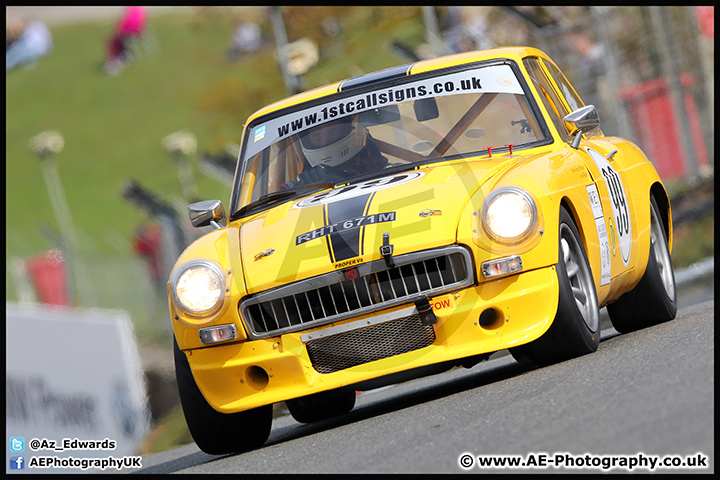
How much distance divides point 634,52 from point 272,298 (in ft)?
37.7

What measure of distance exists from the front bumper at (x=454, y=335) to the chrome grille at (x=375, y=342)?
2 centimetres

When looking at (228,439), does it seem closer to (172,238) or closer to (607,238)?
(607,238)

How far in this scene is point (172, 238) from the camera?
42.9ft

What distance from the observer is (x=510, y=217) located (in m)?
4.90

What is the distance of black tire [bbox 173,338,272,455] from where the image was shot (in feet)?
17.6

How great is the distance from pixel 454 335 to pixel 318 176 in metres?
1.53

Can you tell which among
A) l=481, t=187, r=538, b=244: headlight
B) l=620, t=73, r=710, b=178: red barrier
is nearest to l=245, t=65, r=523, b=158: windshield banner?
l=481, t=187, r=538, b=244: headlight

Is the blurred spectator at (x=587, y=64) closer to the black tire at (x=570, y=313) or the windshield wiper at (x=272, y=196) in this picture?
the windshield wiper at (x=272, y=196)

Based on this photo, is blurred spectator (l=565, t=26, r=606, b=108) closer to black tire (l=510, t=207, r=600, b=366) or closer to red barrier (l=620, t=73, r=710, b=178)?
red barrier (l=620, t=73, r=710, b=178)

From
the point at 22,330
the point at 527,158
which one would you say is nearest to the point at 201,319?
the point at 527,158

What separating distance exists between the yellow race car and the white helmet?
0.04 ft

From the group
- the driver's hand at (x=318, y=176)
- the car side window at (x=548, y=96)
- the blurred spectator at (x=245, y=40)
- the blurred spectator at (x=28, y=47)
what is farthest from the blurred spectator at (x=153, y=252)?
the blurred spectator at (x=28, y=47)

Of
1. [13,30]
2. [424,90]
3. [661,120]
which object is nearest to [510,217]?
[424,90]

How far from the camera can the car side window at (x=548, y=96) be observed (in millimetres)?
6121
